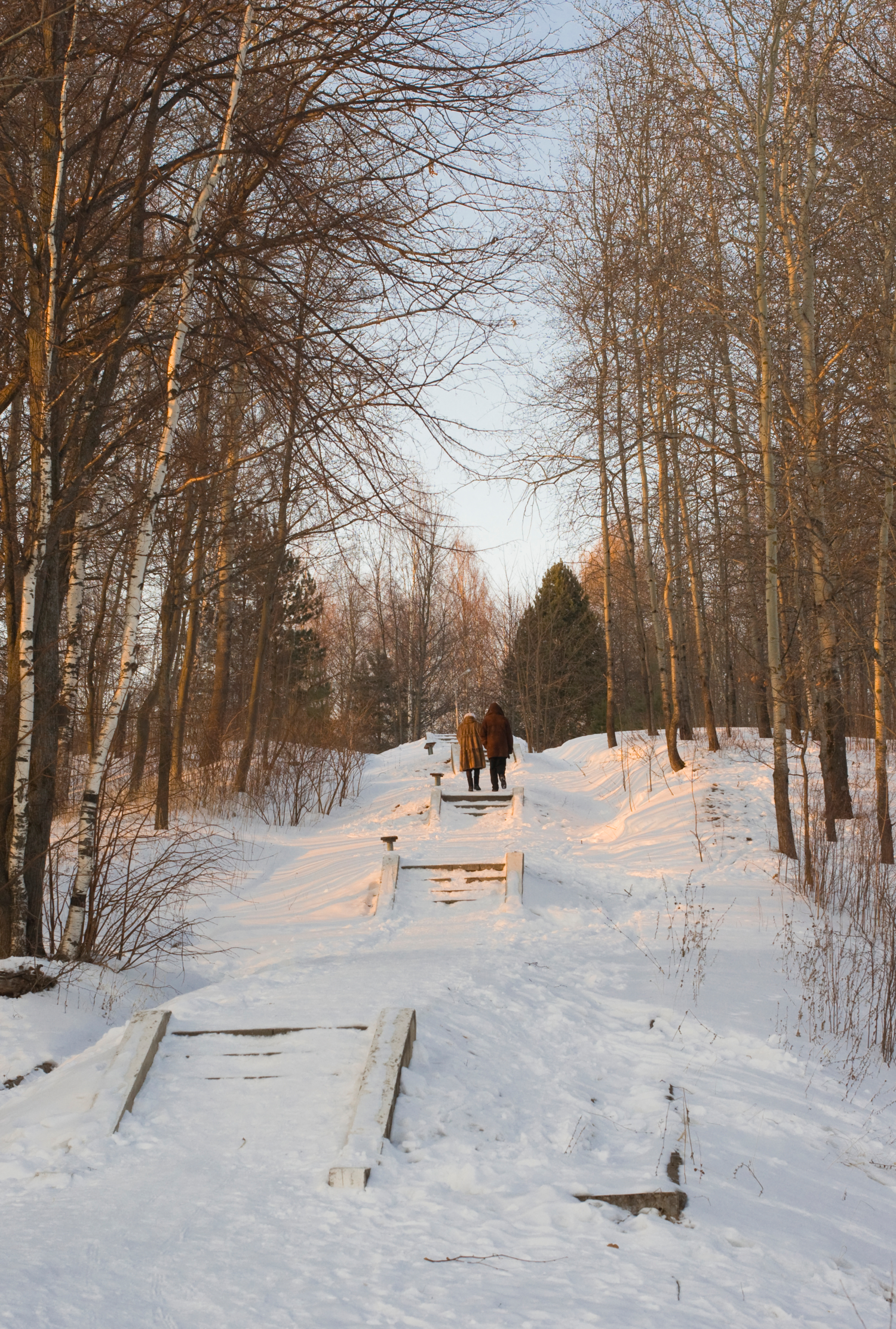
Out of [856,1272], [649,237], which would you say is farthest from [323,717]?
[856,1272]

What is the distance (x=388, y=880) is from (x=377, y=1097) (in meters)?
5.36

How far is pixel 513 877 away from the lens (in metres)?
9.34

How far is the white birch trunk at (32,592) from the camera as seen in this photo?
5.60 metres

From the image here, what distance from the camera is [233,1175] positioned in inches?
145

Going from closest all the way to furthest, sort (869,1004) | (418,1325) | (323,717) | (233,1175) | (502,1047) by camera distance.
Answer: (418,1325), (233,1175), (502,1047), (869,1004), (323,717)

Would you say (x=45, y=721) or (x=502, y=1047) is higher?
(x=45, y=721)

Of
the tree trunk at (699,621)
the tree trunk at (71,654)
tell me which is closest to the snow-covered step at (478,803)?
the tree trunk at (699,621)

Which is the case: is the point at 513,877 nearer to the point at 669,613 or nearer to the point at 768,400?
the point at 768,400

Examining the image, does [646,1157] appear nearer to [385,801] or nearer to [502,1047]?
[502,1047]

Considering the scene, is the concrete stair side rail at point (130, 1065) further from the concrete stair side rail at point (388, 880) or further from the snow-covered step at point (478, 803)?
the snow-covered step at point (478, 803)

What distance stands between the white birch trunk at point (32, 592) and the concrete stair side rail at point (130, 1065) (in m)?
1.37

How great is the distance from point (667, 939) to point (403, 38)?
7169 mm

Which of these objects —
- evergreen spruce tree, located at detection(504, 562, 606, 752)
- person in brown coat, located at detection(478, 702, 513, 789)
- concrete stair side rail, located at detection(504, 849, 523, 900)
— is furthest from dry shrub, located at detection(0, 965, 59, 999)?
evergreen spruce tree, located at detection(504, 562, 606, 752)

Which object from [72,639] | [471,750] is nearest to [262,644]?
[471,750]
